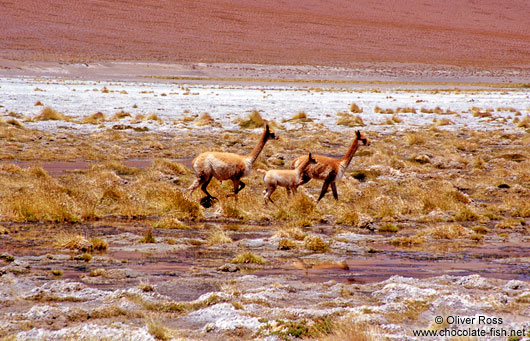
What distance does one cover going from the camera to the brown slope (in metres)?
95.6

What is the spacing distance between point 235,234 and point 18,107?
74.0 ft

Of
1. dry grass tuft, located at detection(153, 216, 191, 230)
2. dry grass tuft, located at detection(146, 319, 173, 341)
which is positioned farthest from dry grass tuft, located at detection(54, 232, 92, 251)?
dry grass tuft, located at detection(146, 319, 173, 341)

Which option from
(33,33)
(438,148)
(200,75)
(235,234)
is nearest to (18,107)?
(438,148)

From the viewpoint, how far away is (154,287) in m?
6.99

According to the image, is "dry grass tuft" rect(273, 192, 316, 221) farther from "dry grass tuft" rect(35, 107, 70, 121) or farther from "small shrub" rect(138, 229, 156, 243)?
"dry grass tuft" rect(35, 107, 70, 121)

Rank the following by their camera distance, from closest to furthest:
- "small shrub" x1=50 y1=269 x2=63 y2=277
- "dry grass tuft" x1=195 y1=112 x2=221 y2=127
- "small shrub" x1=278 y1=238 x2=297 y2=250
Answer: "small shrub" x1=50 y1=269 x2=63 y2=277
"small shrub" x1=278 y1=238 x2=297 y2=250
"dry grass tuft" x1=195 y1=112 x2=221 y2=127

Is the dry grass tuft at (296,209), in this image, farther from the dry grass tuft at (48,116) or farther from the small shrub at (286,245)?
the dry grass tuft at (48,116)

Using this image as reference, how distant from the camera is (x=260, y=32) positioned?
387 feet

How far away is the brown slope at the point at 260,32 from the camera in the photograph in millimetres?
95625

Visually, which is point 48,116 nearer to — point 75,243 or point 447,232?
point 75,243

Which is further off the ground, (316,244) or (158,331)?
(158,331)

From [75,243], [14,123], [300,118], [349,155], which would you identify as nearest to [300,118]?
[300,118]

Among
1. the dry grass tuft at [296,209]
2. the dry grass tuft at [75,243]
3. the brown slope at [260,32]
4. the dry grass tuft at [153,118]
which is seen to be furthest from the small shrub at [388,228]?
the brown slope at [260,32]

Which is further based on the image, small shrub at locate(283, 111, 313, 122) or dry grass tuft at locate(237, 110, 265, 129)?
small shrub at locate(283, 111, 313, 122)
